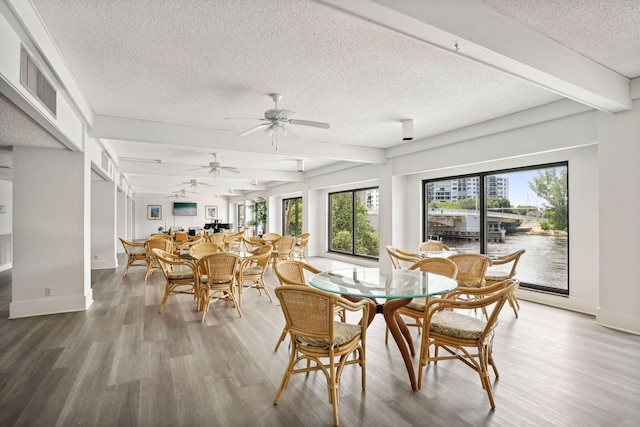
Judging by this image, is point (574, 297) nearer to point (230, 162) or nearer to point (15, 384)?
point (15, 384)

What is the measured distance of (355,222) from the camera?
9523 millimetres

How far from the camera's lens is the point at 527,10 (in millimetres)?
2312

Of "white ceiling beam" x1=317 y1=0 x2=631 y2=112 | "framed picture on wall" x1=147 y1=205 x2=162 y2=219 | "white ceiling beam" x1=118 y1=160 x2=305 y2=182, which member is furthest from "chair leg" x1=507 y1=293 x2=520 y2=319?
"framed picture on wall" x1=147 y1=205 x2=162 y2=219

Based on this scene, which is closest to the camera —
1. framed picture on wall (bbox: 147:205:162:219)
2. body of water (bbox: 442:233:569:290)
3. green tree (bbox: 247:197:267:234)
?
body of water (bbox: 442:233:569:290)

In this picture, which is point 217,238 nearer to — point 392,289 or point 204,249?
point 204,249

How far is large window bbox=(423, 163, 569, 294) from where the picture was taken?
479 cm

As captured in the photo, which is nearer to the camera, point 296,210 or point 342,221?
point 342,221

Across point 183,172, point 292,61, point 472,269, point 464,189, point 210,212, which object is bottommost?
point 472,269

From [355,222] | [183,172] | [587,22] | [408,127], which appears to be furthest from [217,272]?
[355,222]

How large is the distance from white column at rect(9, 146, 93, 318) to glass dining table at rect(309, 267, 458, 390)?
140 inches

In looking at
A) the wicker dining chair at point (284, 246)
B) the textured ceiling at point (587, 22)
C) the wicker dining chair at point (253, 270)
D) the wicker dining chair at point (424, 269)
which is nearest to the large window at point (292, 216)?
the wicker dining chair at point (284, 246)

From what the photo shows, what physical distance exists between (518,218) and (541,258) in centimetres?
70

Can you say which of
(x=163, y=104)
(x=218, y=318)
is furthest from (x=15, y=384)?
(x=163, y=104)

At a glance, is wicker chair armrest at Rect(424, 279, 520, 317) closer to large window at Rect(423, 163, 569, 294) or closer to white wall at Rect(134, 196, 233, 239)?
large window at Rect(423, 163, 569, 294)
